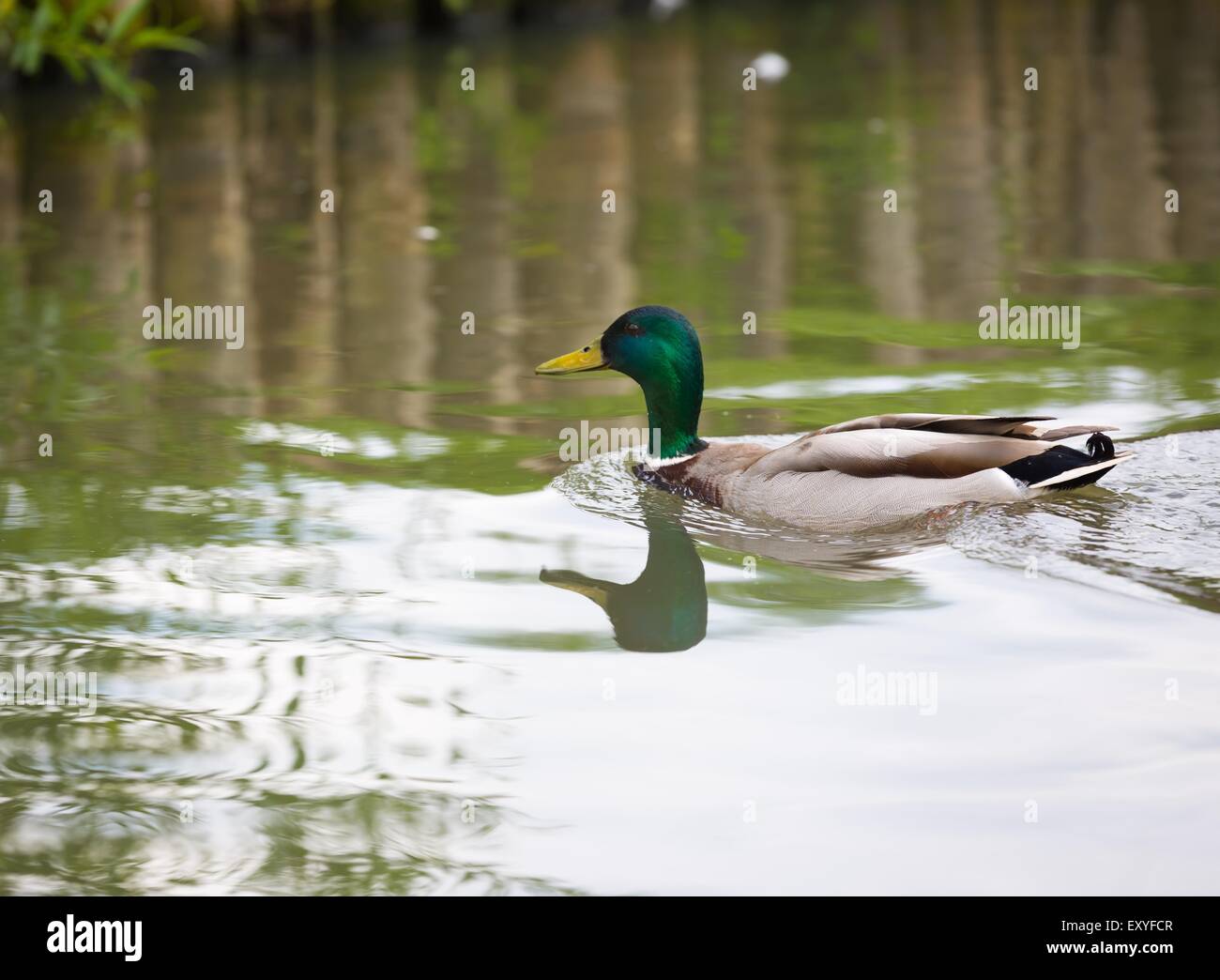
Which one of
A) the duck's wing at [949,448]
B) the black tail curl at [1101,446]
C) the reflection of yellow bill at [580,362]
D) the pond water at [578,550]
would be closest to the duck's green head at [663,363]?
the reflection of yellow bill at [580,362]

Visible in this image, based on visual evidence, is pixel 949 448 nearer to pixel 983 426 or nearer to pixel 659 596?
pixel 983 426

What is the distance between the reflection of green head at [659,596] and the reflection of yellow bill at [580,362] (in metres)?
0.85

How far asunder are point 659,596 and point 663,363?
49.8 inches

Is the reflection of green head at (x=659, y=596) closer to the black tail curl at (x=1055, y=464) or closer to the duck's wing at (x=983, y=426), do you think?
the duck's wing at (x=983, y=426)

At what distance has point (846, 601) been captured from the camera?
5.62 metres

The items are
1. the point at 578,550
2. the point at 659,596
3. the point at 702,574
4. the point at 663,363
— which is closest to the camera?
the point at 659,596

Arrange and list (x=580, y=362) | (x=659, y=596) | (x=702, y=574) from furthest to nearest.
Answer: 1. (x=580, y=362)
2. (x=702, y=574)
3. (x=659, y=596)

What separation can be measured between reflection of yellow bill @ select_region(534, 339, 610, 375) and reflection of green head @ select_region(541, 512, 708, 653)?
849mm

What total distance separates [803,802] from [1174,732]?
1006mm

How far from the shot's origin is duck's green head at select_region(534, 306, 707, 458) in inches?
266

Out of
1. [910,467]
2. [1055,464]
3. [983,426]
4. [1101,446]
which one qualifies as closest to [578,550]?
[910,467]

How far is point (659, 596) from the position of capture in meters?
5.80
